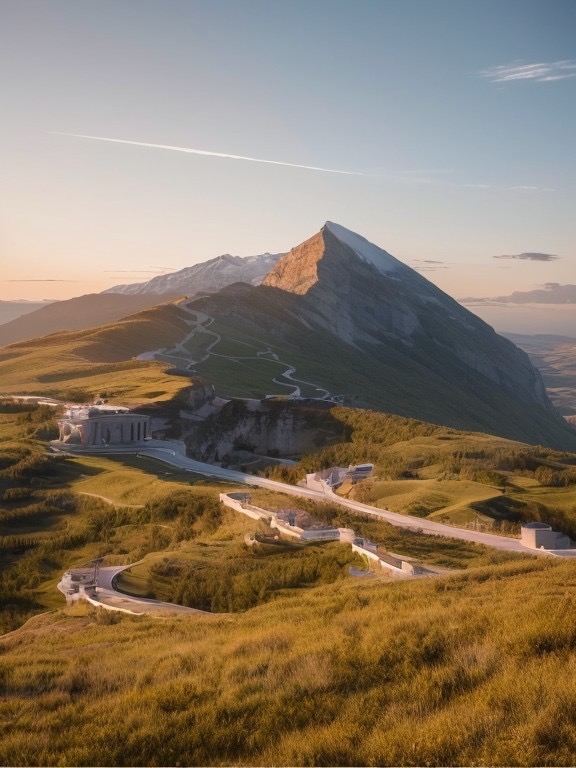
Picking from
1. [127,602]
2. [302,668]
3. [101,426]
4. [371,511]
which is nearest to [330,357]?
[101,426]

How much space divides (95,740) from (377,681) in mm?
4109

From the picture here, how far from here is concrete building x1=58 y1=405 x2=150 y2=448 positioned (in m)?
59.2

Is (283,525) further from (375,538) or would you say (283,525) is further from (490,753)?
(490,753)

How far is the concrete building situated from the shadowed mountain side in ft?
142

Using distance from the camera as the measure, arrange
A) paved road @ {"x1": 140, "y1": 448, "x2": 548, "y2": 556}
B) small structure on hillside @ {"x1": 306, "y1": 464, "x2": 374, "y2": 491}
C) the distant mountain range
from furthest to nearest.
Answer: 1. the distant mountain range
2. small structure on hillside @ {"x1": 306, "y1": 464, "x2": 374, "y2": 491}
3. paved road @ {"x1": 140, "y1": 448, "x2": 548, "y2": 556}

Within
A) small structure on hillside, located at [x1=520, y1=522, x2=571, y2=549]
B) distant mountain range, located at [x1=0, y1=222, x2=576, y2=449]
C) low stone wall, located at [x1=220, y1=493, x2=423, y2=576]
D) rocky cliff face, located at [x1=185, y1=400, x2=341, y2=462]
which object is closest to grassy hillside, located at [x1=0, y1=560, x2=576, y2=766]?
low stone wall, located at [x1=220, y1=493, x2=423, y2=576]

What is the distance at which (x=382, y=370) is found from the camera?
15738 centimetres

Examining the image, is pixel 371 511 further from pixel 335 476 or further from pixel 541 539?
pixel 335 476

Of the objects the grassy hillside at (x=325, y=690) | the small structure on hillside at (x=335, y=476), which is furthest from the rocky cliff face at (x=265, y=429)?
the grassy hillside at (x=325, y=690)

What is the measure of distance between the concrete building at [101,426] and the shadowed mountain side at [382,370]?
142ft

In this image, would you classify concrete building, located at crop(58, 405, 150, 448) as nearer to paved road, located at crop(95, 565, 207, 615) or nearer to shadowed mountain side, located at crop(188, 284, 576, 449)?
paved road, located at crop(95, 565, 207, 615)

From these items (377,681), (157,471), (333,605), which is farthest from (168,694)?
(157,471)

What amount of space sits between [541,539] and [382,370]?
422 feet

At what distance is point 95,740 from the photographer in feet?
32.3
